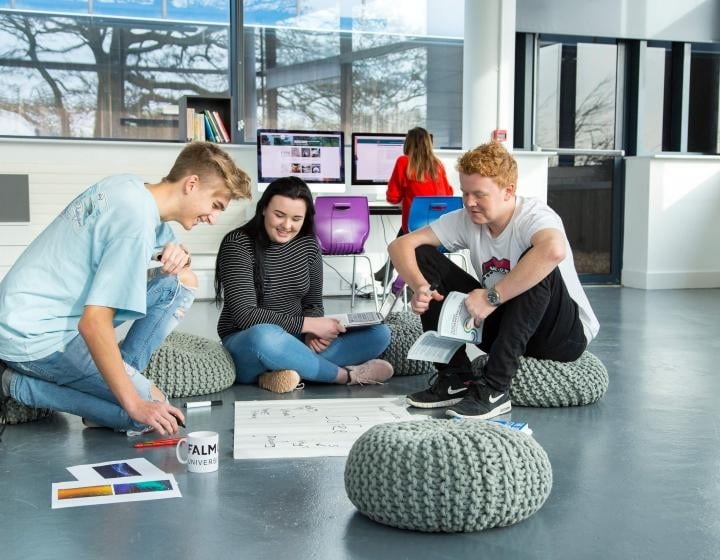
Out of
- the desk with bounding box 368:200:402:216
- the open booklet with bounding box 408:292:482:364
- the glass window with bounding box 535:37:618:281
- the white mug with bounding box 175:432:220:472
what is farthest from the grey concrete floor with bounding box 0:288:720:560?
the glass window with bounding box 535:37:618:281

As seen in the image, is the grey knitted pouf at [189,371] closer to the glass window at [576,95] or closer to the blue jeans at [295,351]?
the blue jeans at [295,351]

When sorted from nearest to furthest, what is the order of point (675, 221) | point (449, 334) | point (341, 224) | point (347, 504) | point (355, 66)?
point (347, 504)
point (449, 334)
point (341, 224)
point (675, 221)
point (355, 66)

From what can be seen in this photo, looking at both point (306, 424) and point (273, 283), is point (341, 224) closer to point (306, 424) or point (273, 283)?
point (273, 283)

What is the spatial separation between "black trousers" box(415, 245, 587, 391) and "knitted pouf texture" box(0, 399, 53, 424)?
3.94 ft

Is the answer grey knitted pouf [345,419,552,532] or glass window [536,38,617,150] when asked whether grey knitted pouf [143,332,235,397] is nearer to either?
grey knitted pouf [345,419,552,532]

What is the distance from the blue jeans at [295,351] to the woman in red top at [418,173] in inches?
86.3

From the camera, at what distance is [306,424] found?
2.51 m

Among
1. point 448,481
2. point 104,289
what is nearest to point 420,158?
point 104,289

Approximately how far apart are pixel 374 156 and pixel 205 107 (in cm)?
127

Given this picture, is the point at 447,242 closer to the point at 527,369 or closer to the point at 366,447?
the point at 527,369

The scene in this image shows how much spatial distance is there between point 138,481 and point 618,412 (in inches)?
58.8

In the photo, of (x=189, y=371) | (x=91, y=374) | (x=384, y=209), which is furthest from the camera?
(x=384, y=209)

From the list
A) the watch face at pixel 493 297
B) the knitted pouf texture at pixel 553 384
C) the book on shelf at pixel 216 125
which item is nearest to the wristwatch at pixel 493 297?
the watch face at pixel 493 297

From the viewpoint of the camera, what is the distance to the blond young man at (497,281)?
2.56 metres
